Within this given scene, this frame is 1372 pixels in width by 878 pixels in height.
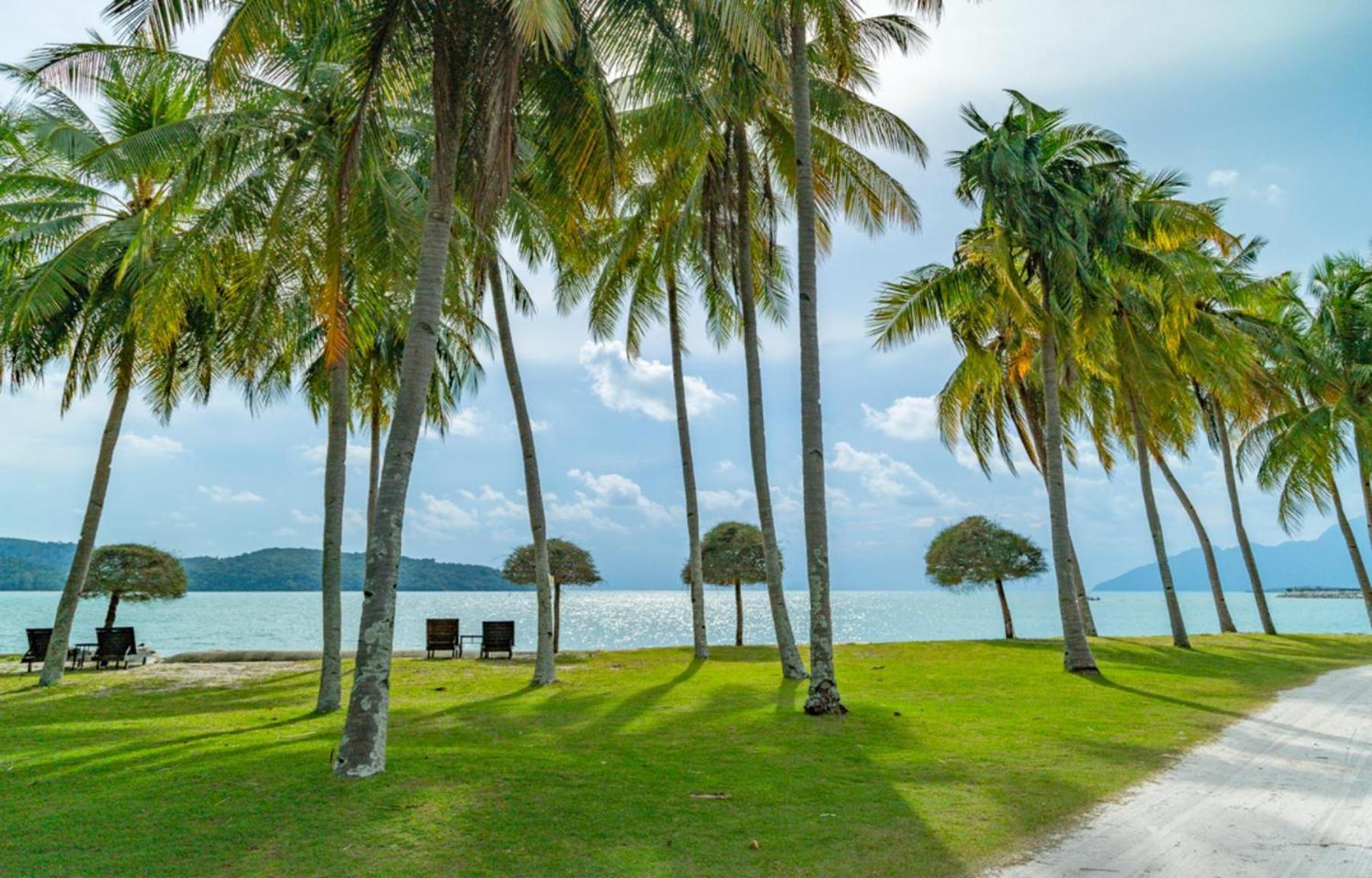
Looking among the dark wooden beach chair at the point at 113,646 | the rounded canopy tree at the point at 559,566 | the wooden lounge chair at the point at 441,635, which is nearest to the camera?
the dark wooden beach chair at the point at 113,646

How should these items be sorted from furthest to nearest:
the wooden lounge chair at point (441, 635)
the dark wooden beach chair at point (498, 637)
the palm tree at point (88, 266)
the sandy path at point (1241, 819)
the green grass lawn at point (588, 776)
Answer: the wooden lounge chair at point (441, 635) < the dark wooden beach chair at point (498, 637) < the palm tree at point (88, 266) < the green grass lawn at point (588, 776) < the sandy path at point (1241, 819)

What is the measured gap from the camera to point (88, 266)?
15.1 metres

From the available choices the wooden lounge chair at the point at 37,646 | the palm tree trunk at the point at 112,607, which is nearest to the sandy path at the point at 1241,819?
the wooden lounge chair at the point at 37,646

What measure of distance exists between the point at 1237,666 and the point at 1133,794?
12.9m

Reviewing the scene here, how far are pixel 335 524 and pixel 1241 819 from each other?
10935 millimetres

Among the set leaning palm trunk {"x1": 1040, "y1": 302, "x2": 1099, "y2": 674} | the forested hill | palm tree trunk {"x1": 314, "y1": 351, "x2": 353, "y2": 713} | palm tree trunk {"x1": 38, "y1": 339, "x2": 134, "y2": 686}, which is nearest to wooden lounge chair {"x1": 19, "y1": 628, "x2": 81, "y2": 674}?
palm tree trunk {"x1": 38, "y1": 339, "x2": 134, "y2": 686}

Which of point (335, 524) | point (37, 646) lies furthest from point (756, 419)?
point (37, 646)

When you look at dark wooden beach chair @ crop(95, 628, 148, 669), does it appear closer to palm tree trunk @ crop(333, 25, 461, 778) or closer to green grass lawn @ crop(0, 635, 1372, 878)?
green grass lawn @ crop(0, 635, 1372, 878)

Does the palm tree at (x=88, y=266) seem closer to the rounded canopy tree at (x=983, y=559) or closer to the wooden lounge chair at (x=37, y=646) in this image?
the wooden lounge chair at (x=37, y=646)

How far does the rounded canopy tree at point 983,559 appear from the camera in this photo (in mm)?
27094

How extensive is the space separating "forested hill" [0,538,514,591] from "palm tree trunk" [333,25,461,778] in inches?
3315

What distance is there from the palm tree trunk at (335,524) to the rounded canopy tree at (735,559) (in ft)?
47.0

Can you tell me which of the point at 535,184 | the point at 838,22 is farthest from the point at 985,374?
the point at 535,184

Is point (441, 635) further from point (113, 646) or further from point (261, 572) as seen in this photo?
point (261, 572)
